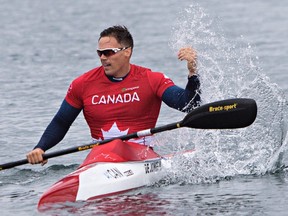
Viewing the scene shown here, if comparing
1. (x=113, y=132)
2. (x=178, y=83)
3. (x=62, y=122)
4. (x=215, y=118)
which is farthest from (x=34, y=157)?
(x=178, y=83)

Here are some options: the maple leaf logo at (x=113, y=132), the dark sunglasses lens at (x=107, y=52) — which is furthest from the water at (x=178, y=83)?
the dark sunglasses lens at (x=107, y=52)

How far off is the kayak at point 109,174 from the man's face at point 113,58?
32.0 inches

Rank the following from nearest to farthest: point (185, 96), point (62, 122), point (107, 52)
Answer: point (185, 96)
point (107, 52)
point (62, 122)

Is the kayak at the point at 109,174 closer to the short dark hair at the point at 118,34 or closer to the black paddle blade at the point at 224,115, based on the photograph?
the black paddle blade at the point at 224,115

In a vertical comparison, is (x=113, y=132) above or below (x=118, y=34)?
below

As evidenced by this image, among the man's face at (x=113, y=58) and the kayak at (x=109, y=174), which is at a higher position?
the man's face at (x=113, y=58)

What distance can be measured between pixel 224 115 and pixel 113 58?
134 centimetres

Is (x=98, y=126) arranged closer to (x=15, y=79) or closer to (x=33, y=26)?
(x=15, y=79)

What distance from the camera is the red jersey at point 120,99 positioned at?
37.6 feet

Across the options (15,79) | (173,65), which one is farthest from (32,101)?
(173,65)

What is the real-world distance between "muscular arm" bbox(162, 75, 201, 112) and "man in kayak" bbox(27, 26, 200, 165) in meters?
0.01

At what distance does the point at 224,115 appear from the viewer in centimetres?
1105

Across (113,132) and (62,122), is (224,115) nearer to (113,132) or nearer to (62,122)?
(113,132)

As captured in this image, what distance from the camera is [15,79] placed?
66.3 ft
